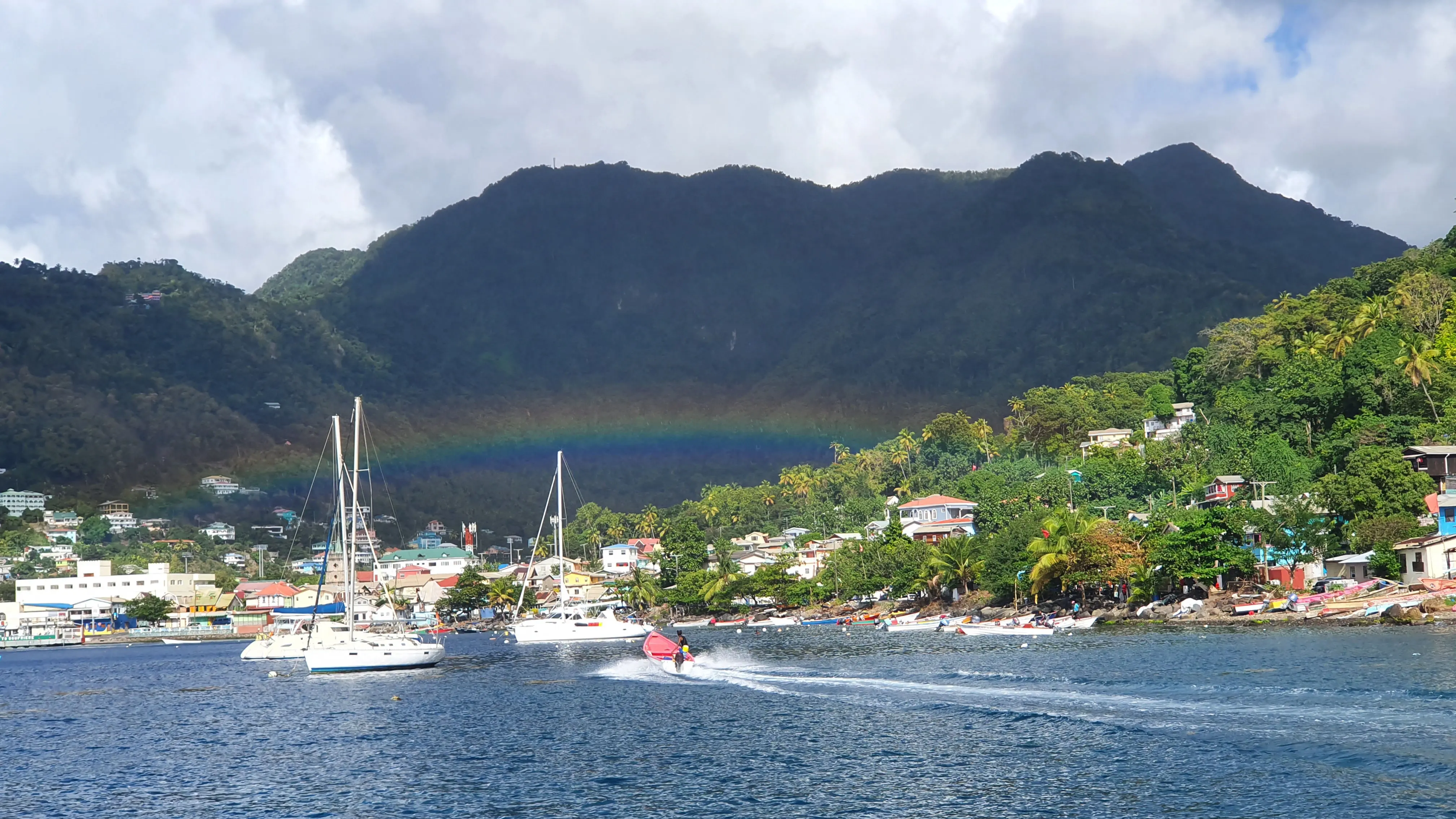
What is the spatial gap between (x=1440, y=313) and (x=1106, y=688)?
8182cm

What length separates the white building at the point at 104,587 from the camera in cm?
17675

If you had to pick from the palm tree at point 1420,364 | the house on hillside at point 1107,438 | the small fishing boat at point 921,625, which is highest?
the house on hillside at point 1107,438

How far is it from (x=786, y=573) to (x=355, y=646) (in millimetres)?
69355

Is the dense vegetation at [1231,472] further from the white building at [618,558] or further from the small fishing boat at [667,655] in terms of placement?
the white building at [618,558]

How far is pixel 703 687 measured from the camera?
56719 millimetres

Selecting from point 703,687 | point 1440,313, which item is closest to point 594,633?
point 703,687

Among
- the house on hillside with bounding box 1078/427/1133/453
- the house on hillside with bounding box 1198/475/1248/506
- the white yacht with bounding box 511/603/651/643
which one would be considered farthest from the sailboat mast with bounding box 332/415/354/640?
the house on hillside with bounding box 1078/427/1133/453

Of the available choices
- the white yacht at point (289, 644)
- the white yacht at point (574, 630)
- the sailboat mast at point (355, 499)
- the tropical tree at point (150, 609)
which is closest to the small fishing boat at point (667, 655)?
the sailboat mast at point (355, 499)

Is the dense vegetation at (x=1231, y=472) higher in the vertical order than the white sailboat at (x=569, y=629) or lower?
higher

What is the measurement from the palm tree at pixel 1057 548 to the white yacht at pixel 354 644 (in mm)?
44288

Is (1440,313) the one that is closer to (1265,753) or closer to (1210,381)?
(1210,381)

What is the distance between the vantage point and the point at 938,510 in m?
140

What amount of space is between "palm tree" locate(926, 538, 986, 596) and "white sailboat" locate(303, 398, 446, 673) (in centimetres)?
4819

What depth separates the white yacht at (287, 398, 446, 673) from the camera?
71.4 meters
